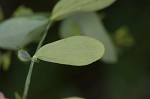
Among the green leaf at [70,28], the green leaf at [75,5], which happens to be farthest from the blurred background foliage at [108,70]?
the green leaf at [75,5]

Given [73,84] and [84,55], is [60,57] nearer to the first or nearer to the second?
[84,55]

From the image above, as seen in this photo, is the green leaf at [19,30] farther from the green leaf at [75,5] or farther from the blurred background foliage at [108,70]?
the blurred background foliage at [108,70]

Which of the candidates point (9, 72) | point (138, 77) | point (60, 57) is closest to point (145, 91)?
point (138, 77)

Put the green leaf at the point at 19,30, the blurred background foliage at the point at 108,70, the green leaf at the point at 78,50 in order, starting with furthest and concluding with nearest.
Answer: the blurred background foliage at the point at 108,70, the green leaf at the point at 19,30, the green leaf at the point at 78,50

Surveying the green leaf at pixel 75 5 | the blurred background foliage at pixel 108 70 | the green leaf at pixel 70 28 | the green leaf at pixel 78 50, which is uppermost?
the green leaf at pixel 75 5

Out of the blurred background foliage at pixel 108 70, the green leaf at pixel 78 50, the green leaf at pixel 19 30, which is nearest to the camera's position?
the green leaf at pixel 78 50

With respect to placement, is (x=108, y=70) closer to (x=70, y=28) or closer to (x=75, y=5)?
(x=70, y=28)
